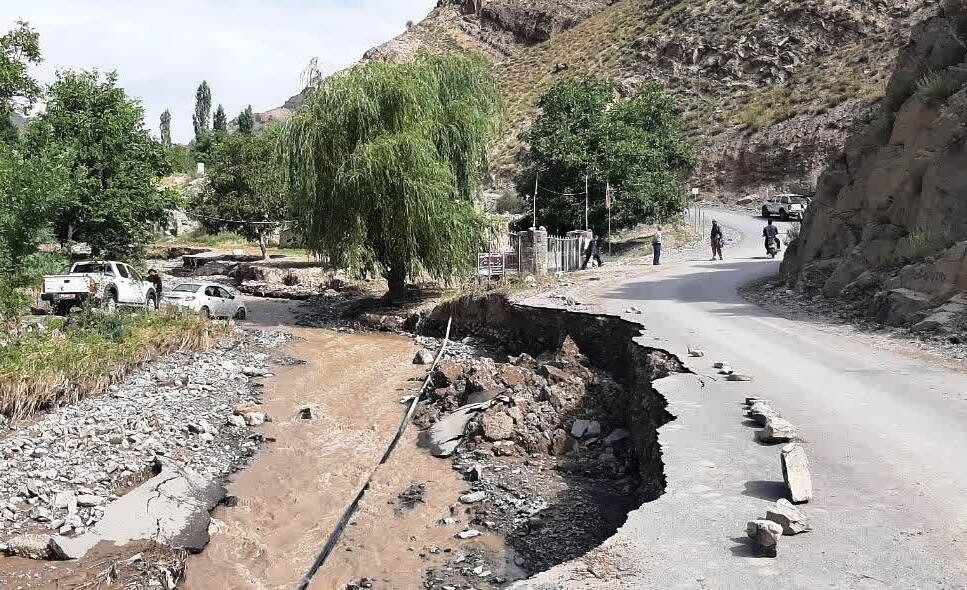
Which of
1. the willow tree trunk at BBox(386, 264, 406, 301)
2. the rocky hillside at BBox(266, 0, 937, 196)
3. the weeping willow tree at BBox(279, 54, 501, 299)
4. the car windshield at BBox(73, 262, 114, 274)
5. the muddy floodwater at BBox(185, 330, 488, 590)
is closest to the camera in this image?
the muddy floodwater at BBox(185, 330, 488, 590)

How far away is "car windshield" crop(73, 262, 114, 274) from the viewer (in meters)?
20.9

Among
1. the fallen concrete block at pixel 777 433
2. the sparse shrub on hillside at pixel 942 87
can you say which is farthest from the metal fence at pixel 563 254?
the fallen concrete block at pixel 777 433

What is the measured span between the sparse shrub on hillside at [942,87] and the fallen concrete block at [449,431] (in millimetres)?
12998

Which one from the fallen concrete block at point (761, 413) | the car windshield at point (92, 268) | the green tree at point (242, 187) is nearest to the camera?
the fallen concrete block at point (761, 413)

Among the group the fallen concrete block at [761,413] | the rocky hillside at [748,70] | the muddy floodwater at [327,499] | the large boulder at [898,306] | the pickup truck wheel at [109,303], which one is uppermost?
the rocky hillside at [748,70]

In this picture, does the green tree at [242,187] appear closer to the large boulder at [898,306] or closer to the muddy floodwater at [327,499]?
the muddy floodwater at [327,499]

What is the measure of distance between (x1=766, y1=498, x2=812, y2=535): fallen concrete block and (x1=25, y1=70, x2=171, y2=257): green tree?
2260 cm

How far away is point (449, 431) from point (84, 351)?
7.28m

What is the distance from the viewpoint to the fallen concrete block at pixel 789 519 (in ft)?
17.7

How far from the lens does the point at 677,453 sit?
24.4 feet

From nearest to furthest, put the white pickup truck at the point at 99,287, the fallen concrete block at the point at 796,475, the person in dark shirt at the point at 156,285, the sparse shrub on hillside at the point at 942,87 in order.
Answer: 1. the fallen concrete block at the point at 796,475
2. the sparse shrub on hillside at the point at 942,87
3. the white pickup truck at the point at 99,287
4. the person in dark shirt at the point at 156,285

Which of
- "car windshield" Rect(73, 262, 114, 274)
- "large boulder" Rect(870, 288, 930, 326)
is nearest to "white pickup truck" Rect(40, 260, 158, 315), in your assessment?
"car windshield" Rect(73, 262, 114, 274)

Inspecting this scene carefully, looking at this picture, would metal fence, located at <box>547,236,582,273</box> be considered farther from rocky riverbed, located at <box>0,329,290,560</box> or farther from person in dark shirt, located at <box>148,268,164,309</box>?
A: rocky riverbed, located at <box>0,329,290,560</box>

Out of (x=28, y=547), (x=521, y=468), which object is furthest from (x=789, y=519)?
(x=28, y=547)
